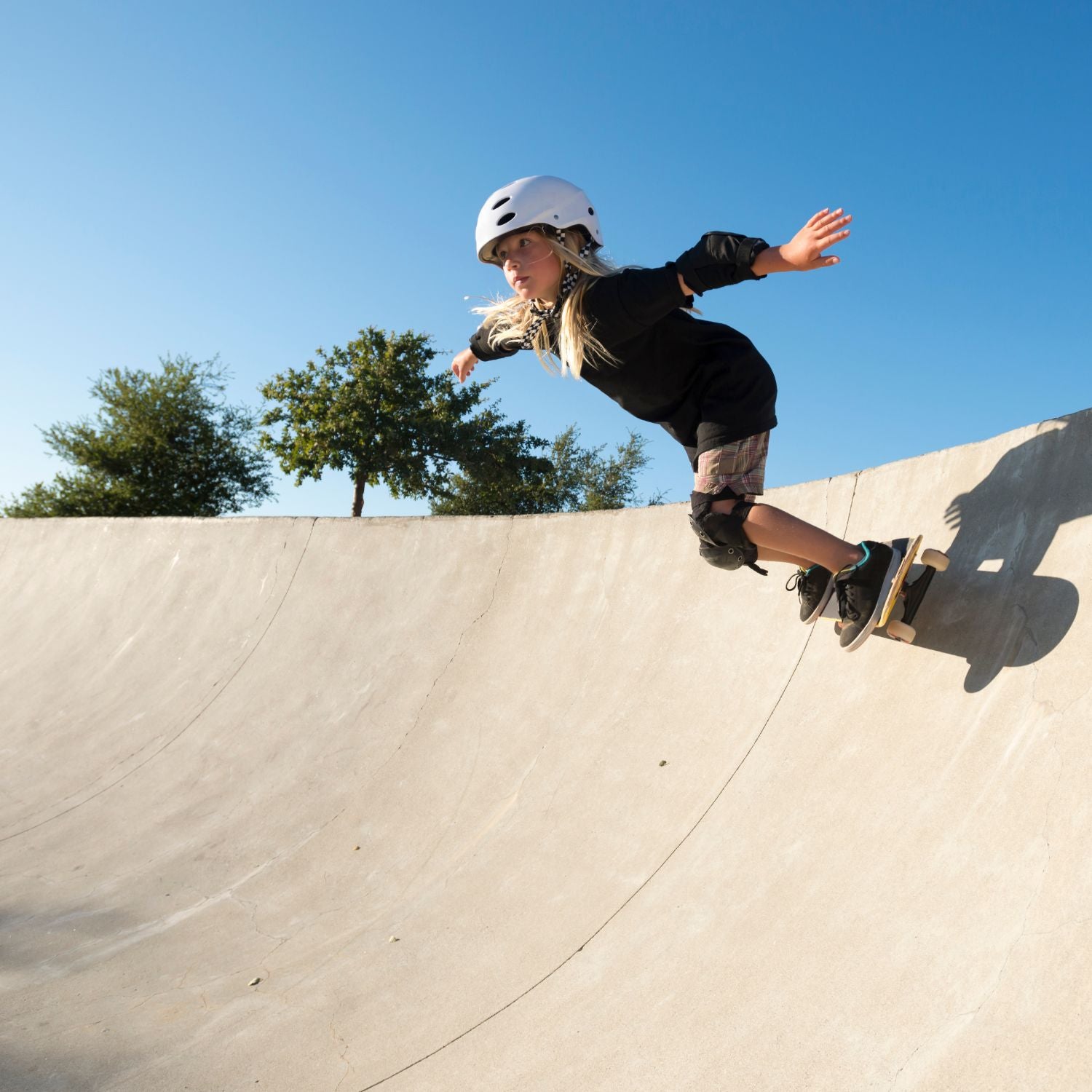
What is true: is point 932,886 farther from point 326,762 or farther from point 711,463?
point 326,762

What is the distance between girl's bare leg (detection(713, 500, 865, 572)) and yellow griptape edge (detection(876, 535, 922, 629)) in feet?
0.61

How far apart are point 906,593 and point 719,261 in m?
1.27

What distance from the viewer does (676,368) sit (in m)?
3.14

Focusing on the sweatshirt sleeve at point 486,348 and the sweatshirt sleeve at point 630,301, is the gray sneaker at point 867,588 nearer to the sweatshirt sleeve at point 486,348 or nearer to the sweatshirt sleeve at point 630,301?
the sweatshirt sleeve at point 630,301

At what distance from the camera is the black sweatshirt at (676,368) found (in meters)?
2.89

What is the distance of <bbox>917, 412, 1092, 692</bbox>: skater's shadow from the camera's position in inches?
100

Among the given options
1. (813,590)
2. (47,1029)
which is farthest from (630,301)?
(47,1029)

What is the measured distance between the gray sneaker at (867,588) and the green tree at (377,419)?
26520mm

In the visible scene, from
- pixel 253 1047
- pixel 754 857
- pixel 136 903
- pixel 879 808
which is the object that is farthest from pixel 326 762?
pixel 879 808

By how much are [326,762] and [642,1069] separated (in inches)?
112

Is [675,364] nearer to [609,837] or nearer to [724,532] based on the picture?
[724,532]

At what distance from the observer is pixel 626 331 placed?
2914mm

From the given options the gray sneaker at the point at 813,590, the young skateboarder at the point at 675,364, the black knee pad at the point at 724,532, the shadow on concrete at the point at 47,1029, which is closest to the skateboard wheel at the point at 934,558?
the young skateboarder at the point at 675,364

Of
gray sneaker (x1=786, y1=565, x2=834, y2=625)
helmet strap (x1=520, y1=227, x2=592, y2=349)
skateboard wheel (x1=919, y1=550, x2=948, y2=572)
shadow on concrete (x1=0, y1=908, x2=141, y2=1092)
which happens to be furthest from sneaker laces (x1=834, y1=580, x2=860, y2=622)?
shadow on concrete (x1=0, y1=908, x2=141, y2=1092)
